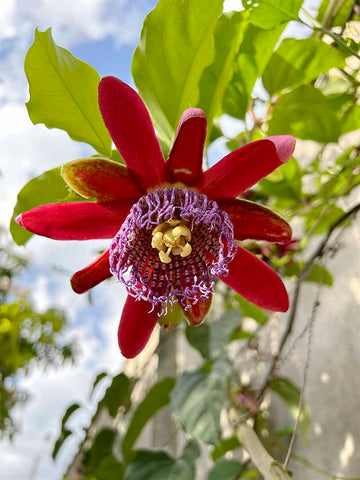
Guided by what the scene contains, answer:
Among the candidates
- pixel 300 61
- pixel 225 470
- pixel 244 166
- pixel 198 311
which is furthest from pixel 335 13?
pixel 225 470

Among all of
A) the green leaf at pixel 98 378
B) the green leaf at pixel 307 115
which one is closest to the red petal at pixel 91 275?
the green leaf at pixel 307 115

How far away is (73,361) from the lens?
3.87m

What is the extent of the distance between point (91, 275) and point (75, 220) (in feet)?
0.26

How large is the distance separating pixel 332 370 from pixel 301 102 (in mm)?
740

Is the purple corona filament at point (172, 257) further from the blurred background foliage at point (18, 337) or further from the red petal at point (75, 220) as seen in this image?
the blurred background foliage at point (18, 337)

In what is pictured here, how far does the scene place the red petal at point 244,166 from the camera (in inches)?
24.3

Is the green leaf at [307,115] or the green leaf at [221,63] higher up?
the green leaf at [221,63]

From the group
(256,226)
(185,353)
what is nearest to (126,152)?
(256,226)

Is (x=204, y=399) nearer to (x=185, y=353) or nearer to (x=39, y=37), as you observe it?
(x=39, y=37)

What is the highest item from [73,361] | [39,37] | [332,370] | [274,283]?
[39,37]

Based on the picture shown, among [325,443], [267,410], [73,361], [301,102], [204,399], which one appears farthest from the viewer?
[73,361]

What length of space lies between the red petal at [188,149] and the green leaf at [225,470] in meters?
0.93

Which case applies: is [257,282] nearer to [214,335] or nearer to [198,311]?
[198,311]

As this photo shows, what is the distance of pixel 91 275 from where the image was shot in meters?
0.69
